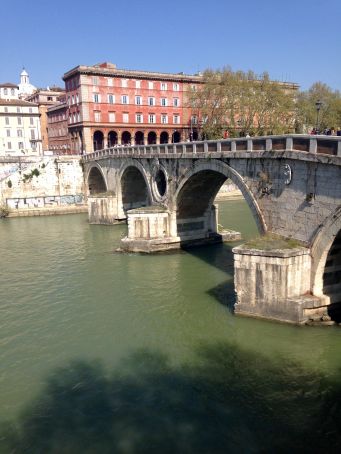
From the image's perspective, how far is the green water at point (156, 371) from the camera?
1012cm

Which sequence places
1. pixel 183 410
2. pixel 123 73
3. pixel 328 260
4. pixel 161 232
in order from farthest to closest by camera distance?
pixel 123 73 → pixel 161 232 → pixel 328 260 → pixel 183 410

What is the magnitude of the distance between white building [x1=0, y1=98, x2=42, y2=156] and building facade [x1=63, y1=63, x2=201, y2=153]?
13353 mm

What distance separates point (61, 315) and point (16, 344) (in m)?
2.69

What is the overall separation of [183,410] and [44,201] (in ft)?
133

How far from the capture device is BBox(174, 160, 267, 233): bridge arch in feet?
72.6

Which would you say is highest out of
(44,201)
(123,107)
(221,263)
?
(123,107)

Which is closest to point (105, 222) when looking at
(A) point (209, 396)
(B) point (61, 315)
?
(B) point (61, 315)

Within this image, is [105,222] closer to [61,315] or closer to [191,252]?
[191,252]

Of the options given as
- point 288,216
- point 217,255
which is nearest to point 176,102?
point 217,255

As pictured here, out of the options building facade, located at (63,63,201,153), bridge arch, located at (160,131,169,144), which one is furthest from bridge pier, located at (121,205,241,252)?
bridge arch, located at (160,131,169,144)

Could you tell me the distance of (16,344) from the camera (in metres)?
14.8

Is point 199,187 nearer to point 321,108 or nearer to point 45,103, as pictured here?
point 321,108

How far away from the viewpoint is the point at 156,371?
12.9 meters

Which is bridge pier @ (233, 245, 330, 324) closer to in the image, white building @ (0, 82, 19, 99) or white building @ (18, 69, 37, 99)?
white building @ (0, 82, 19, 99)
